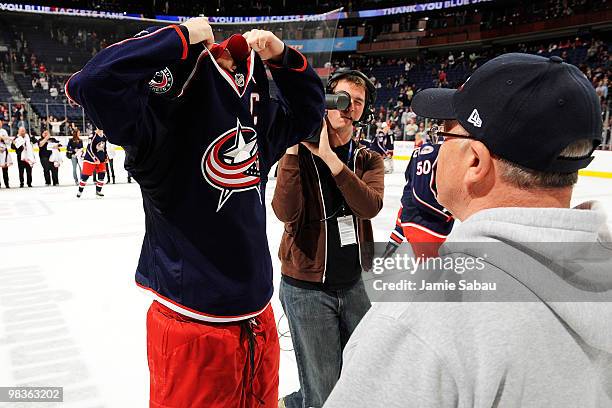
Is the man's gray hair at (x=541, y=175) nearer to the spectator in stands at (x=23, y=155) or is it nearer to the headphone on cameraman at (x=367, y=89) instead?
the headphone on cameraman at (x=367, y=89)

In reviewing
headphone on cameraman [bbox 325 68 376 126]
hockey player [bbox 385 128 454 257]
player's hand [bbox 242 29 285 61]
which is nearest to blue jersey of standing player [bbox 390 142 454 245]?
hockey player [bbox 385 128 454 257]

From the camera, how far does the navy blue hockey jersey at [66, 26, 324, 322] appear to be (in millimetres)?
1242

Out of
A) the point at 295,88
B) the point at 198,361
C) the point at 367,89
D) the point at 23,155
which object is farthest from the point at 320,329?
the point at 23,155

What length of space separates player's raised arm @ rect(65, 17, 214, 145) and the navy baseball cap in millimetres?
773

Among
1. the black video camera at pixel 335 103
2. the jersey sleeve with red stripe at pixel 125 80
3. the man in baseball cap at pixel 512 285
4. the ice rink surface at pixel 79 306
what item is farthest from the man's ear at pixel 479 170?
the ice rink surface at pixel 79 306

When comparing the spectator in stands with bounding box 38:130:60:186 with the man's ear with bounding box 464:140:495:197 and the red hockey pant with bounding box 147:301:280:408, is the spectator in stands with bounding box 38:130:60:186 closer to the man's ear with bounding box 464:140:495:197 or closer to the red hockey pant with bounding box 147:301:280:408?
the red hockey pant with bounding box 147:301:280:408

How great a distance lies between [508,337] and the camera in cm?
57

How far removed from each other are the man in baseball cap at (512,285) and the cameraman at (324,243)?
1.18 meters

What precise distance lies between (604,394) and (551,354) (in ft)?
0.50

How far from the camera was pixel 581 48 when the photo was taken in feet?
73.8

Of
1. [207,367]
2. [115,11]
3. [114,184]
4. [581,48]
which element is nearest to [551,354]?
[207,367]

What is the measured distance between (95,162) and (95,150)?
301 mm

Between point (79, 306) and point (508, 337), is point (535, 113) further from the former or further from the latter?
point (79, 306)

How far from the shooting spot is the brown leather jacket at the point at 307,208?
6.34 feet
